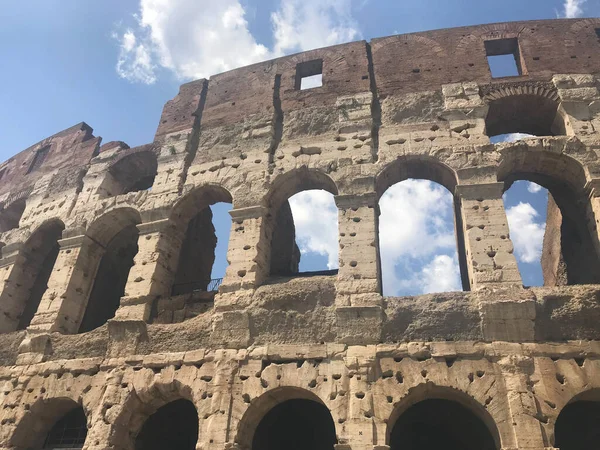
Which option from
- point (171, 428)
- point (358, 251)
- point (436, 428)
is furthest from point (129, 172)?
point (436, 428)

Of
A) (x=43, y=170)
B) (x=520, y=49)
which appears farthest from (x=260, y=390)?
(x=43, y=170)

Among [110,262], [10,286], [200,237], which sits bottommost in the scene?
[10,286]

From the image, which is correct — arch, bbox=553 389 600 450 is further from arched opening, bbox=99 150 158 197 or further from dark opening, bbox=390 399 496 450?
arched opening, bbox=99 150 158 197

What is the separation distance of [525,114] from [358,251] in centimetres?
496

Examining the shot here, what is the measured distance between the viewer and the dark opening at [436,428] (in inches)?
324

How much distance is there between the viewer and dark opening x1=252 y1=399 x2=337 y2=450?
9.04 m

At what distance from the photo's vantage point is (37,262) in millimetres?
11508

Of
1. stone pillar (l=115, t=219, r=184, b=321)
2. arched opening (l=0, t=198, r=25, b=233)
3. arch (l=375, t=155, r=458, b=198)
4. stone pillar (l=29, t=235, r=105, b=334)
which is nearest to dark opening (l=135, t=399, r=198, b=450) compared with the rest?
stone pillar (l=115, t=219, r=184, b=321)

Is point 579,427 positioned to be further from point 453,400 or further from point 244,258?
point 244,258

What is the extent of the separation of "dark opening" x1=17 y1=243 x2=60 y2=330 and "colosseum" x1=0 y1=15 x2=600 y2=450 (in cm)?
6

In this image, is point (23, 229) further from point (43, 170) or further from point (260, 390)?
point (260, 390)

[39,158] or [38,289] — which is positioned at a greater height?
[39,158]

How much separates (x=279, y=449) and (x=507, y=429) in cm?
444

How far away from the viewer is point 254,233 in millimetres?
8727
